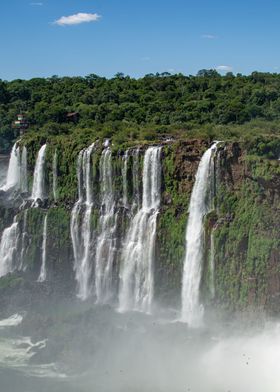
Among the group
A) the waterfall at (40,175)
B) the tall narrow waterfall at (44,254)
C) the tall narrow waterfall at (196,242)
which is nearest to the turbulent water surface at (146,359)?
the tall narrow waterfall at (196,242)

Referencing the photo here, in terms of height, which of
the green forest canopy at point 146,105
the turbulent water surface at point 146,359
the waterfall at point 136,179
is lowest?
the turbulent water surface at point 146,359

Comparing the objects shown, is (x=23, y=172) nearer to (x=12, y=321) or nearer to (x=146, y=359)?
(x=12, y=321)

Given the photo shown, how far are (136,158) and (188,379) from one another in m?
15.7

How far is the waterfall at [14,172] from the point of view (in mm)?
53766

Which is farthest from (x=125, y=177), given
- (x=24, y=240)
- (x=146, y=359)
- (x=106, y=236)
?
(x=146, y=359)

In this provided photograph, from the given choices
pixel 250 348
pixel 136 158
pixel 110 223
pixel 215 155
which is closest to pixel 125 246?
pixel 110 223

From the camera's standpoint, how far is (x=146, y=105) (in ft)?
209

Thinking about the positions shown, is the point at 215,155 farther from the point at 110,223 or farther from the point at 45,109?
the point at 45,109

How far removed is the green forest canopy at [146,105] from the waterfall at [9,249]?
8608 mm

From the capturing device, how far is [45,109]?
67.1 m

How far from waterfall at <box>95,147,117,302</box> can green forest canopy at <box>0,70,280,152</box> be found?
2.31m

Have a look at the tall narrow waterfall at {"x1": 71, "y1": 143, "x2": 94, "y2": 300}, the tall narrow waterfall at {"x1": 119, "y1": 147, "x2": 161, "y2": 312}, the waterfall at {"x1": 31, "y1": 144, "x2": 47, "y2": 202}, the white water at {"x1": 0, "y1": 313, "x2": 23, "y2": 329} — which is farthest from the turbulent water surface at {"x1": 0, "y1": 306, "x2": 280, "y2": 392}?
the waterfall at {"x1": 31, "y1": 144, "x2": 47, "y2": 202}

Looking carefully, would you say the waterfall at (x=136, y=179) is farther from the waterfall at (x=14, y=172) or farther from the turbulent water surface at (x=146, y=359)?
the waterfall at (x=14, y=172)

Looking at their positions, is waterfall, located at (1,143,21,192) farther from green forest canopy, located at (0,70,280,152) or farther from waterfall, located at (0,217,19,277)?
waterfall, located at (0,217,19,277)
